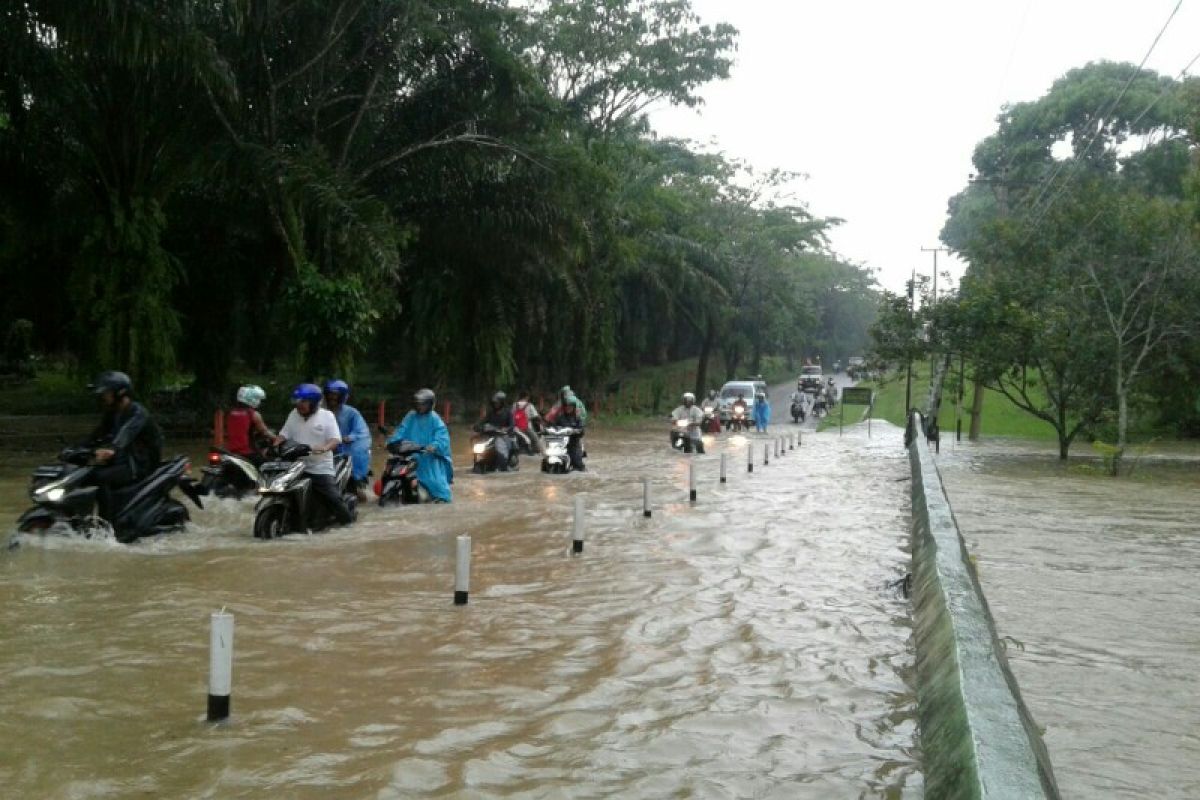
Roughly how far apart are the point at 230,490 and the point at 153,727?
7519 mm

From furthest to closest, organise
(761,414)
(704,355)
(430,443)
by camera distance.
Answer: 1. (704,355)
2. (761,414)
3. (430,443)

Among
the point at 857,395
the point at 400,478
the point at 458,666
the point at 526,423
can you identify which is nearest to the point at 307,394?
the point at 400,478

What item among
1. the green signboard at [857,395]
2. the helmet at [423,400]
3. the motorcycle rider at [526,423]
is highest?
the green signboard at [857,395]

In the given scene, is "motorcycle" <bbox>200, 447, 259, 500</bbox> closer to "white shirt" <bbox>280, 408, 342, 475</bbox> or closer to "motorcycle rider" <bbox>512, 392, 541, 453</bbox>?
"white shirt" <bbox>280, 408, 342, 475</bbox>

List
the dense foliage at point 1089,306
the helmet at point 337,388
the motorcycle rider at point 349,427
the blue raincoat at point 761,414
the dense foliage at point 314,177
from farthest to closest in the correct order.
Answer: the blue raincoat at point 761,414, the dense foliage at point 1089,306, the dense foliage at point 314,177, the motorcycle rider at point 349,427, the helmet at point 337,388

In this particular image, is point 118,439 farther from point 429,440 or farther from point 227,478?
point 429,440

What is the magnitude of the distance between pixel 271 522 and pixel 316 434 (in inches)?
41.0

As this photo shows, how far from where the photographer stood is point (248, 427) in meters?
13.3

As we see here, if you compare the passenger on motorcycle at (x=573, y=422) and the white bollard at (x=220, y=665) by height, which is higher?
the passenger on motorcycle at (x=573, y=422)

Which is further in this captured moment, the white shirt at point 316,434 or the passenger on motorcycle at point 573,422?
the passenger on motorcycle at point 573,422

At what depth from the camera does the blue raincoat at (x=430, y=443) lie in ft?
49.3

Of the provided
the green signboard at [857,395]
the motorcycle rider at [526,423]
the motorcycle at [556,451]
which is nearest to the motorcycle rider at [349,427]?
the motorcycle at [556,451]

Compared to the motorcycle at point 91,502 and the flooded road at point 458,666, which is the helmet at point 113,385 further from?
the flooded road at point 458,666

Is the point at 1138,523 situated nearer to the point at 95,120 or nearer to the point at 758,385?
the point at 95,120
